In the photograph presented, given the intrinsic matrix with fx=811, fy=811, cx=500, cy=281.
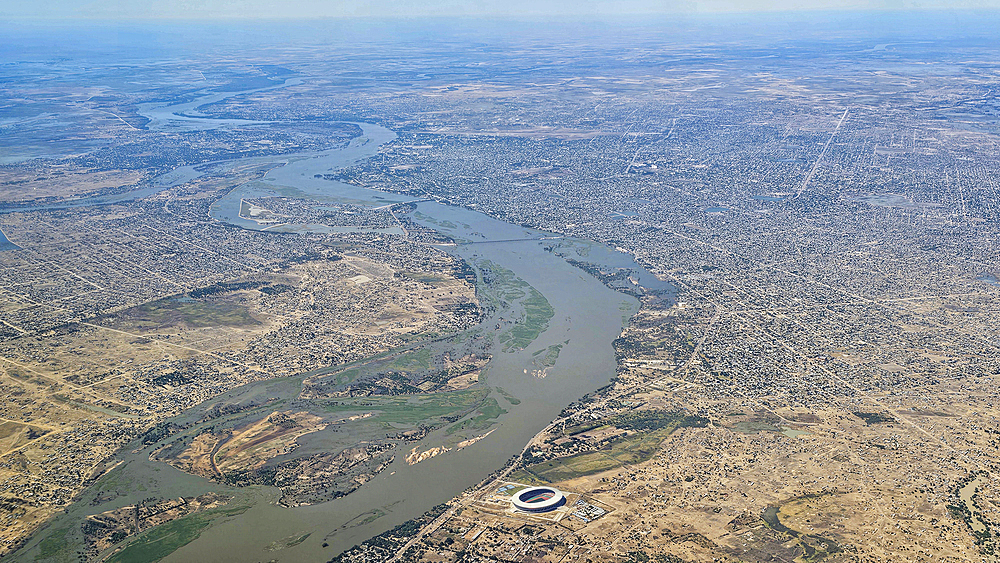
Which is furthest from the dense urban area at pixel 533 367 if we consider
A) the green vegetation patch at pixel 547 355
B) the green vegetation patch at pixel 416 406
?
the green vegetation patch at pixel 547 355

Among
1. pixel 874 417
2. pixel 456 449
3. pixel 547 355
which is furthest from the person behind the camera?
pixel 547 355

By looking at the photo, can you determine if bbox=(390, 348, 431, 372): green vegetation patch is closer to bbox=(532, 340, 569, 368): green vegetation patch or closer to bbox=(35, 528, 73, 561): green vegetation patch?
bbox=(532, 340, 569, 368): green vegetation patch

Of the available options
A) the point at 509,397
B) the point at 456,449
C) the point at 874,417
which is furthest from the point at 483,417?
the point at 874,417

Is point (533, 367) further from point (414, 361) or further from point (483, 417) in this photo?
point (414, 361)

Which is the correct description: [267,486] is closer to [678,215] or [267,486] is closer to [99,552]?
[99,552]

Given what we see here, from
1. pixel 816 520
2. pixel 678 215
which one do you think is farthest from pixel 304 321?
pixel 678 215

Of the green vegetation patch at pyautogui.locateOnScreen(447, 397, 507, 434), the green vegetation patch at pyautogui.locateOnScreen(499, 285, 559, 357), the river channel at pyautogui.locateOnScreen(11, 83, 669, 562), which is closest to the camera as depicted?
the river channel at pyautogui.locateOnScreen(11, 83, 669, 562)

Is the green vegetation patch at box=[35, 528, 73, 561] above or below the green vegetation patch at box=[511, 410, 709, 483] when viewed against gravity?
below

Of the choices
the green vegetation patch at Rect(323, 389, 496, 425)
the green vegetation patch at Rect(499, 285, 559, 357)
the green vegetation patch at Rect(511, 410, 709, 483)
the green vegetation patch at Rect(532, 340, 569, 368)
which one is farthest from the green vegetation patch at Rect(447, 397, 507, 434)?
the green vegetation patch at Rect(499, 285, 559, 357)
